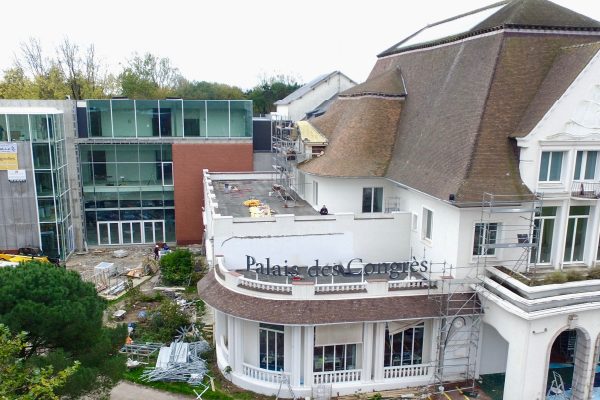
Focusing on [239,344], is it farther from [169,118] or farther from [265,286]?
[169,118]

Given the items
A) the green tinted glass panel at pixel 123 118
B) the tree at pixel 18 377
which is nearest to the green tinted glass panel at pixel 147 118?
the green tinted glass panel at pixel 123 118

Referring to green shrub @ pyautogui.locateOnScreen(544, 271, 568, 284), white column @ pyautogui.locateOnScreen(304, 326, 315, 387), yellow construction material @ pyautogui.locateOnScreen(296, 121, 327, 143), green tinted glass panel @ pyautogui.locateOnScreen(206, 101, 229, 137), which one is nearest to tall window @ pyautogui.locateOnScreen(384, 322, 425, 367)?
white column @ pyautogui.locateOnScreen(304, 326, 315, 387)

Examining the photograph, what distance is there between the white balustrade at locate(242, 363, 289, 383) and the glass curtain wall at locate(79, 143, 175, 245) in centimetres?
2627

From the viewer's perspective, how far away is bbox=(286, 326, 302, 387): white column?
836 inches

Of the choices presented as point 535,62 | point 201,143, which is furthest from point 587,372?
point 201,143

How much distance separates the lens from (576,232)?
2319 centimetres

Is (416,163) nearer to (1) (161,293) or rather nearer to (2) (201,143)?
(1) (161,293)

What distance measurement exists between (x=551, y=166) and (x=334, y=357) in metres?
12.8

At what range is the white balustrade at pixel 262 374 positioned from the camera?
21781mm

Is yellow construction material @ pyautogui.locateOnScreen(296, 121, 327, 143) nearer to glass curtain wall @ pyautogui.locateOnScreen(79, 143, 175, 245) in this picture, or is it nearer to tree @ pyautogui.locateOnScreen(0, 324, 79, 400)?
glass curtain wall @ pyautogui.locateOnScreen(79, 143, 175, 245)

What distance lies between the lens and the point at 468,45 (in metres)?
26.0

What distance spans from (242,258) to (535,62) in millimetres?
16812

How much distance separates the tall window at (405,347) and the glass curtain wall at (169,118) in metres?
27.9

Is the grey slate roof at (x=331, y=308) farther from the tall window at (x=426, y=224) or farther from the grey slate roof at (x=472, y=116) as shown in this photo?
the grey slate roof at (x=472, y=116)
